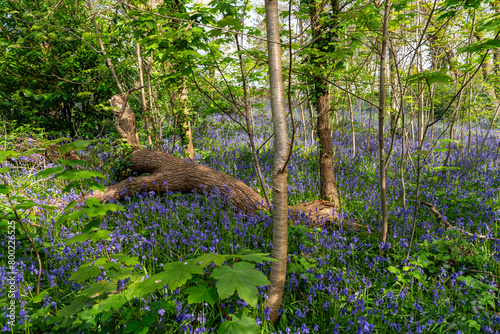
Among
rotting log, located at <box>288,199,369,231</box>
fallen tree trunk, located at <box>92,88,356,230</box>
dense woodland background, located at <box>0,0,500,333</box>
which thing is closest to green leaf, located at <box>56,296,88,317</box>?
dense woodland background, located at <box>0,0,500,333</box>

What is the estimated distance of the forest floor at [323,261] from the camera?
6.52 feet

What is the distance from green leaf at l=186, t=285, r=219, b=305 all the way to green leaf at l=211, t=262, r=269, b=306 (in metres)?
0.09

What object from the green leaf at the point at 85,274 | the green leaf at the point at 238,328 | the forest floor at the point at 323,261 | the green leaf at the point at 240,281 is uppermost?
the green leaf at the point at 240,281

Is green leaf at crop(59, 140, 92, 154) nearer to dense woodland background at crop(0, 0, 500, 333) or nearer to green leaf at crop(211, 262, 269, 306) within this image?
dense woodland background at crop(0, 0, 500, 333)

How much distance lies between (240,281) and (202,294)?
205 millimetres

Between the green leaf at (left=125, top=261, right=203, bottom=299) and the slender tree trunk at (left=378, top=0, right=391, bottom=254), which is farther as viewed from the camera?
the slender tree trunk at (left=378, top=0, right=391, bottom=254)

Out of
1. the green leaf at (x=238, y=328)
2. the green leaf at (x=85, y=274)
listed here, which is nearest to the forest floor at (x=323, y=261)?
the green leaf at (x=238, y=328)

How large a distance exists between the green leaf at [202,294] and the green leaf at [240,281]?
95 mm

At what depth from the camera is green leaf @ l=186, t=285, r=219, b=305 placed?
3.48 ft

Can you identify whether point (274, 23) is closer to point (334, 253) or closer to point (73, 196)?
point (334, 253)

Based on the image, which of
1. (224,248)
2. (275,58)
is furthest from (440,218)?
(275,58)

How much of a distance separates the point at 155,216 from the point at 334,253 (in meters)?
2.22

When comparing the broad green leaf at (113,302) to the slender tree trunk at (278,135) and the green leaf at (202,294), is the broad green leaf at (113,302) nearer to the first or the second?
the green leaf at (202,294)

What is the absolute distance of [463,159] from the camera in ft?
19.0
